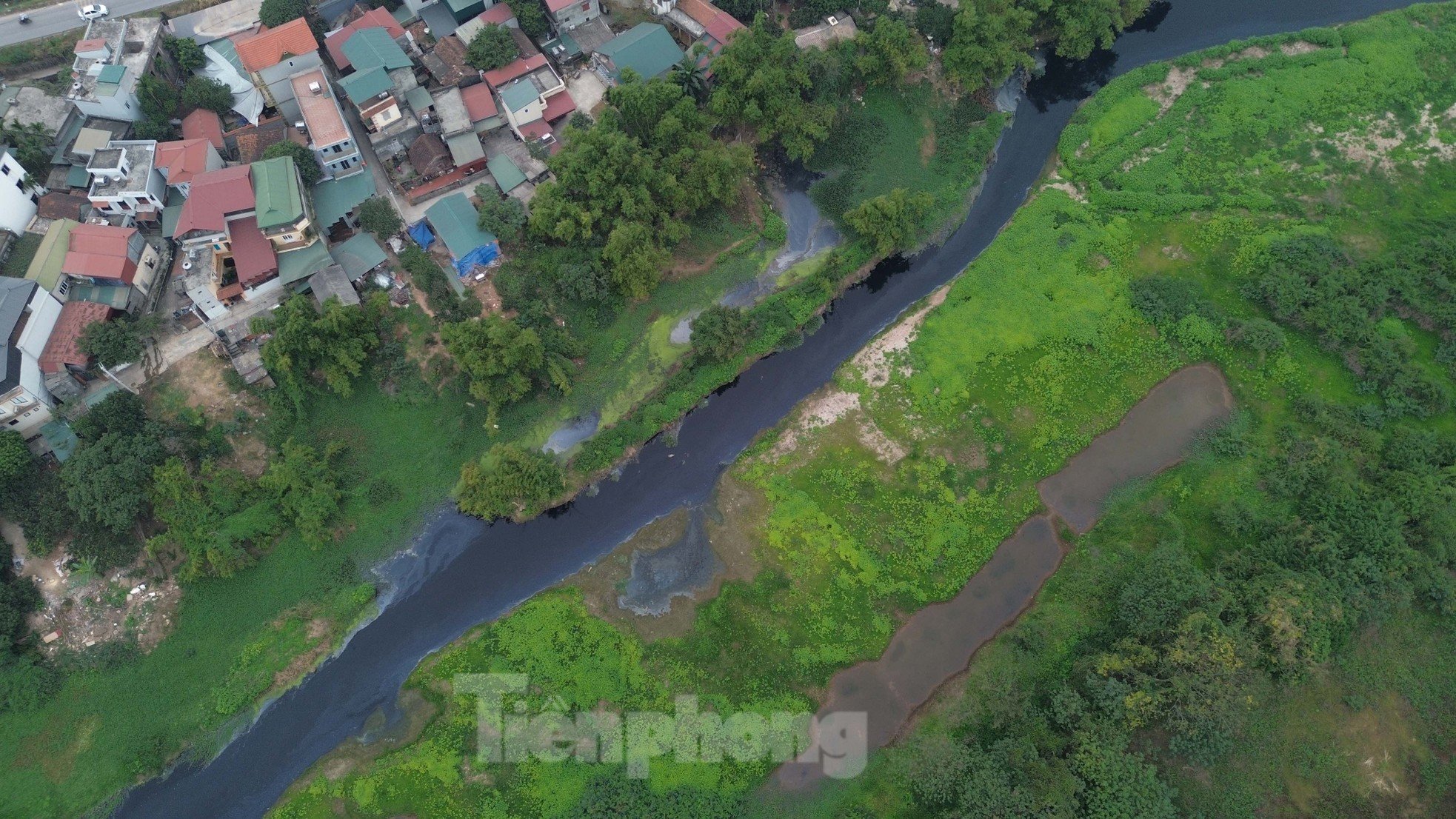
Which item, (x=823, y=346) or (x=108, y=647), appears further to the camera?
(x=823, y=346)

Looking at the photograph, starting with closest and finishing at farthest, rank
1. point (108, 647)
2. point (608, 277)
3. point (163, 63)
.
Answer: point (108, 647) → point (608, 277) → point (163, 63)

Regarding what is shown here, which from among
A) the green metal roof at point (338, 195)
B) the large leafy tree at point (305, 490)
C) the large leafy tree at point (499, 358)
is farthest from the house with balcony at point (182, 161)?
the large leafy tree at point (499, 358)

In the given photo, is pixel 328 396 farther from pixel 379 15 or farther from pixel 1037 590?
pixel 1037 590

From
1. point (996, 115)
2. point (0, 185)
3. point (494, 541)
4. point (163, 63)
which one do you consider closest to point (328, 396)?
point (494, 541)

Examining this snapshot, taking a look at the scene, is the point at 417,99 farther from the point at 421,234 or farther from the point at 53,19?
the point at 53,19

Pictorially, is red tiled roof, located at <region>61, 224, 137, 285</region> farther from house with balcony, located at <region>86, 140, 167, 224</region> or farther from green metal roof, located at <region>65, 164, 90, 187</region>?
green metal roof, located at <region>65, 164, 90, 187</region>
